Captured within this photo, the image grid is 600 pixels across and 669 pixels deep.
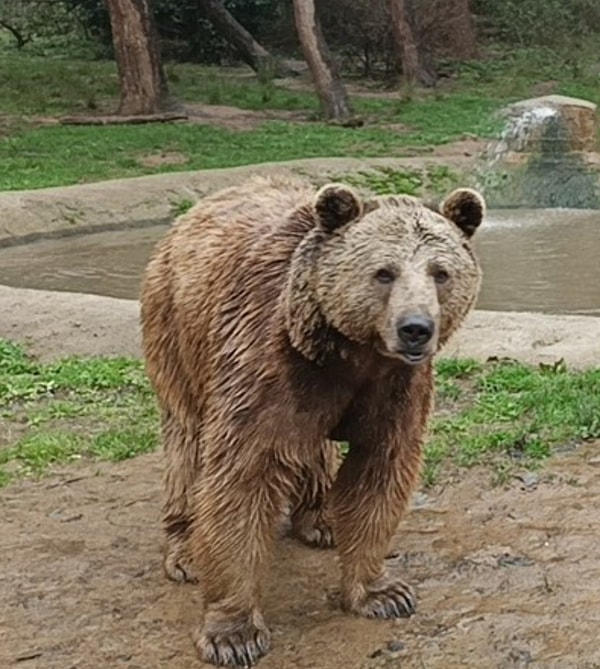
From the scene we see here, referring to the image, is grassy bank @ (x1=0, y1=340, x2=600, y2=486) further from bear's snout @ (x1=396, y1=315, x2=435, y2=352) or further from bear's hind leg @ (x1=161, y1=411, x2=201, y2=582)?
bear's snout @ (x1=396, y1=315, x2=435, y2=352)

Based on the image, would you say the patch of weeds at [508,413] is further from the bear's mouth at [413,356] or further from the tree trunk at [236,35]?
the tree trunk at [236,35]

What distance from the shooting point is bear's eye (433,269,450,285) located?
11.9 ft

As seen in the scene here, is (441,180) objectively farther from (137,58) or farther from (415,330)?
(415,330)

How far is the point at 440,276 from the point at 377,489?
2.71 ft

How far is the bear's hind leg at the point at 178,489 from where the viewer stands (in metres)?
4.57

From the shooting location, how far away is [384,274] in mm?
3609

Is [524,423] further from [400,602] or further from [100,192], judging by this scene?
[100,192]

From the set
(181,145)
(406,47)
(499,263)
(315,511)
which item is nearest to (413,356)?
(315,511)

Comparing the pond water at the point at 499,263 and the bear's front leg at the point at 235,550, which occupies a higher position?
the bear's front leg at the point at 235,550

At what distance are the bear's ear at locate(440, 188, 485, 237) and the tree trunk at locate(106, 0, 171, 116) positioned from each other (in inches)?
698

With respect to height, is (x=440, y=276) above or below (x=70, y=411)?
above

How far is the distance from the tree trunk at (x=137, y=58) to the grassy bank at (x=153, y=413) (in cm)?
1400

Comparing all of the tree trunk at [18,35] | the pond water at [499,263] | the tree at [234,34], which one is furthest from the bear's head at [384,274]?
the tree trunk at [18,35]

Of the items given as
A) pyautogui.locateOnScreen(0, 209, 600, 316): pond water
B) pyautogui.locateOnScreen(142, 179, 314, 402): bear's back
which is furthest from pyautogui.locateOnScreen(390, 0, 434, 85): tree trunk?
pyautogui.locateOnScreen(142, 179, 314, 402): bear's back
